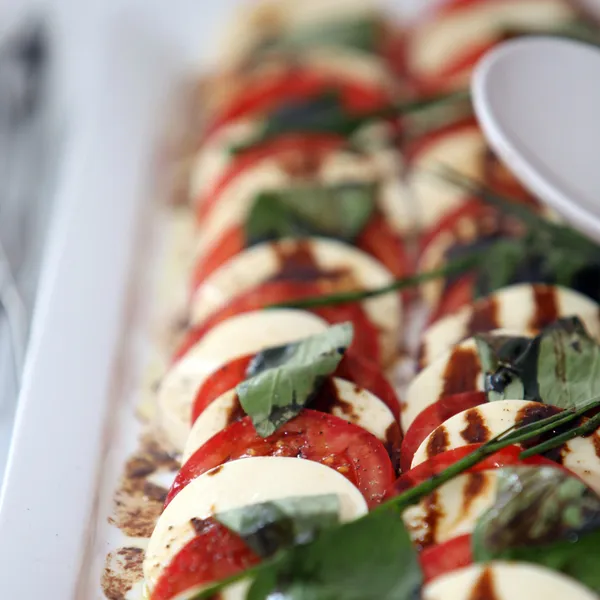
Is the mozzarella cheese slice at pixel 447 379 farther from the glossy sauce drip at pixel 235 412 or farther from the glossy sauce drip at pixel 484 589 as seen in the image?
the glossy sauce drip at pixel 484 589

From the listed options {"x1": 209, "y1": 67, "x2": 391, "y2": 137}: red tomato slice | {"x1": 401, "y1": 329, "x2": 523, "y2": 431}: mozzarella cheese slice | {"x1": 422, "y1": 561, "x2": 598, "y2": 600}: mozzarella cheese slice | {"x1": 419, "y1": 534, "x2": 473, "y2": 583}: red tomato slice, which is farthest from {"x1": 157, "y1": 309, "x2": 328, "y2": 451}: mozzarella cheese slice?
{"x1": 209, "y1": 67, "x2": 391, "y2": 137}: red tomato slice

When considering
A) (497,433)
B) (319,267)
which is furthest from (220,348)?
(497,433)

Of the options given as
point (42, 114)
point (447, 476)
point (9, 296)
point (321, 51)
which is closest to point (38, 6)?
point (42, 114)

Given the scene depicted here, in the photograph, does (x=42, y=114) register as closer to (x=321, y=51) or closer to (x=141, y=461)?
(x=321, y=51)

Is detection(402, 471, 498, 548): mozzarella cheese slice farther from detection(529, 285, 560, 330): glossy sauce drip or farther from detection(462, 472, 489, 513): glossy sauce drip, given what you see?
detection(529, 285, 560, 330): glossy sauce drip

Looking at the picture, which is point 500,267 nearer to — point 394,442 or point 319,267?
point 319,267

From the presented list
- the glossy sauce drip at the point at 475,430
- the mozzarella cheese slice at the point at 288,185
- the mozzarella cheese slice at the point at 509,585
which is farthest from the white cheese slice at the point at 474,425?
the mozzarella cheese slice at the point at 288,185
